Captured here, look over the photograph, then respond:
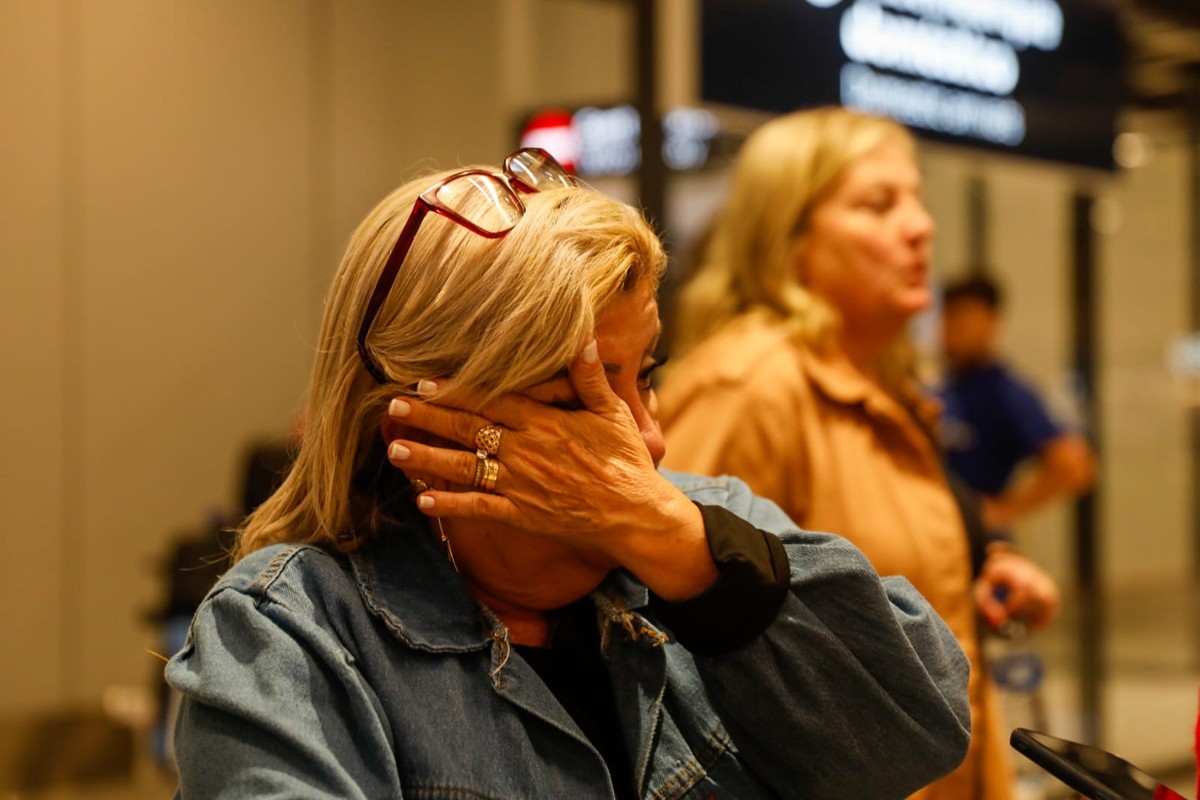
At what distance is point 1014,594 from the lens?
6.98ft

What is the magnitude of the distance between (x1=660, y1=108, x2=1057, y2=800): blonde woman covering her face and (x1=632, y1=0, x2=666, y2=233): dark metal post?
328 mm

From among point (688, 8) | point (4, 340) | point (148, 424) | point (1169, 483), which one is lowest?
point (1169, 483)

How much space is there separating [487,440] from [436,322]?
127 millimetres

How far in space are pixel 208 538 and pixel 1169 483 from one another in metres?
5.71

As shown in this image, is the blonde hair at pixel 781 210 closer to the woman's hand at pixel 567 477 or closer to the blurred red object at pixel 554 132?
the woman's hand at pixel 567 477

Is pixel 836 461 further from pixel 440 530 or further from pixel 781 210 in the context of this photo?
pixel 440 530

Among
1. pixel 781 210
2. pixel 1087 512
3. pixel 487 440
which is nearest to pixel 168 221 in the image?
pixel 781 210

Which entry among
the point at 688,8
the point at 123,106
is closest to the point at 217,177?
the point at 123,106

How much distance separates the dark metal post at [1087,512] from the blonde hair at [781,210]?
3.10m

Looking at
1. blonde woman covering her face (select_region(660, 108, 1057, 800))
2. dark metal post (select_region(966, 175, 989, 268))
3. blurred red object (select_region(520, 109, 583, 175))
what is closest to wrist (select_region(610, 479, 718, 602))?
blonde woman covering her face (select_region(660, 108, 1057, 800))

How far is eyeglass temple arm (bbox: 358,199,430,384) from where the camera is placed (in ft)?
4.04

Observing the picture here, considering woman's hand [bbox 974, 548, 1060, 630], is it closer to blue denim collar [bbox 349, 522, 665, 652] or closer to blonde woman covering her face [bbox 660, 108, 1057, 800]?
blonde woman covering her face [bbox 660, 108, 1057, 800]

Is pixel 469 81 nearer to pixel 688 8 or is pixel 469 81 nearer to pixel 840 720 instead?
pixel 688 8

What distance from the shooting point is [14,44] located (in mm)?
4609
